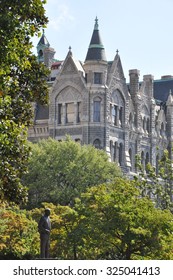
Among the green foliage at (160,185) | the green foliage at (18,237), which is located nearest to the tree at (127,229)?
the green foliage at (160,185)

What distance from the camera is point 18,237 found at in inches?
2078

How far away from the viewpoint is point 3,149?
2505cm

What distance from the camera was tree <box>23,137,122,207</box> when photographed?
218 feet

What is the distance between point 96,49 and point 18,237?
Result: 113ft

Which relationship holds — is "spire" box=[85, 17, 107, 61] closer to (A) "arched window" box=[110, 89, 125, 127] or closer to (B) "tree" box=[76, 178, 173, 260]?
(A) "arched window" box=[110, 89, 125, 127]

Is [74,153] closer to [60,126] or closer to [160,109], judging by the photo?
[60,126]

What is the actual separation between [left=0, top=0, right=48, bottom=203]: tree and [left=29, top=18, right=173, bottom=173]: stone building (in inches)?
2107

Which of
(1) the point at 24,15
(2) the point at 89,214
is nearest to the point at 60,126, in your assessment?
(2) the point at 89,214

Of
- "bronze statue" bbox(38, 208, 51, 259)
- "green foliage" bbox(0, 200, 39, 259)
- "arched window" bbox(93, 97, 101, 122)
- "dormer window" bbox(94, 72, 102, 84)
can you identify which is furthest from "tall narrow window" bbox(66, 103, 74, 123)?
"bronze statue" bbox(38, 208, 51, 259)

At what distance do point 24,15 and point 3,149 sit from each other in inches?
178

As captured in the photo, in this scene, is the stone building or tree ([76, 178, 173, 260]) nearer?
tree ([76, 178, 173, 260])

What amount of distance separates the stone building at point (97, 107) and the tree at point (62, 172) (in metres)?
11.7

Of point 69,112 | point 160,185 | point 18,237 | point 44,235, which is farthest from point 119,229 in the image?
point 69,112

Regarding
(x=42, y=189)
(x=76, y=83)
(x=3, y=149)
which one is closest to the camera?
(x=3, y=149)
